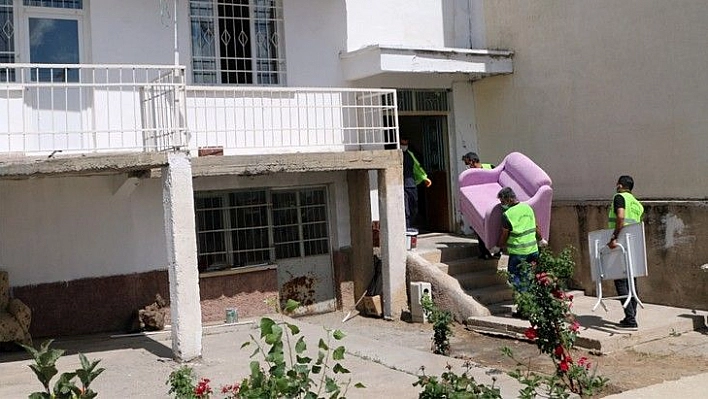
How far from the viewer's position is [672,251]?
10.7 meters

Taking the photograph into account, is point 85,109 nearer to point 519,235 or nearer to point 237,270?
point 237,270

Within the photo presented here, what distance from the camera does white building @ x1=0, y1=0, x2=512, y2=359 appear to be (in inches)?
382

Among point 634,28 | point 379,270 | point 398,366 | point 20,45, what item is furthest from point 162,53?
point 634,28

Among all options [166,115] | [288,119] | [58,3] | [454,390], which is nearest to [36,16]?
[58,3]

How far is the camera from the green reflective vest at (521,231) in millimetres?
9953

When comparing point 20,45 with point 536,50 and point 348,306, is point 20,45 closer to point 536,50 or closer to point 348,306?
point 348,306

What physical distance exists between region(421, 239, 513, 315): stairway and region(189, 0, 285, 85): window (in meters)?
3.70

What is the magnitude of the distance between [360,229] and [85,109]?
4.53 meters

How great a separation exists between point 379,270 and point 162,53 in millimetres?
4625

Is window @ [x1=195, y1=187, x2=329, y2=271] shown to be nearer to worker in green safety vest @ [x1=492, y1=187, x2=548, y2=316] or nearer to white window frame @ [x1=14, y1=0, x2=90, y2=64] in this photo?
white window frame @ [x1=14, y1=0, x2=90, y2=64]

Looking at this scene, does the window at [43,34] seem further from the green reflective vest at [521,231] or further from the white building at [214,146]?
the green reflective vest at [521,231]

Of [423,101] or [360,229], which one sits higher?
[423,101]

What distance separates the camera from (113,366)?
28.1 ft

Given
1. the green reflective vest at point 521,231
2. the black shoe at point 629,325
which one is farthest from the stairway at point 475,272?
the black shoe at point 629,325
